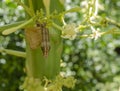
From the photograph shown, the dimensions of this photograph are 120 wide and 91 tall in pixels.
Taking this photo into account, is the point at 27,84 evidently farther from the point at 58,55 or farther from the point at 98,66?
the point at 98,66

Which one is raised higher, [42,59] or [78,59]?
[42,59]

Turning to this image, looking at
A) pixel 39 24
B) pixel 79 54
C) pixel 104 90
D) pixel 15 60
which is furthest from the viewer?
pixel 104 90

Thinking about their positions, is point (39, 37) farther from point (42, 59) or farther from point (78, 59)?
point (78, 59)

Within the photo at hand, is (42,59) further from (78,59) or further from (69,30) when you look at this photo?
(78,59)

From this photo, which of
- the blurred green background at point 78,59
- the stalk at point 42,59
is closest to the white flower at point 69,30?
the stalk at point 42,59

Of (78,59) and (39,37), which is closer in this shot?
(39,37)

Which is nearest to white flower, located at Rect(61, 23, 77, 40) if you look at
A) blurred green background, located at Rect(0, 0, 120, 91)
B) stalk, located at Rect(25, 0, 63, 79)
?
stalk, located at Rect(25, 0, 63, 79)

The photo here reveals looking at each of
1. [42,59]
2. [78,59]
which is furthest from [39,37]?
[78,59]

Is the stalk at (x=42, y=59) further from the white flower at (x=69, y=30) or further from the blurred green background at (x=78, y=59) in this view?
the blurred green background at (x=78, y=59)

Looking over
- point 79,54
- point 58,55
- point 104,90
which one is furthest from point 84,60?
point 58,55
